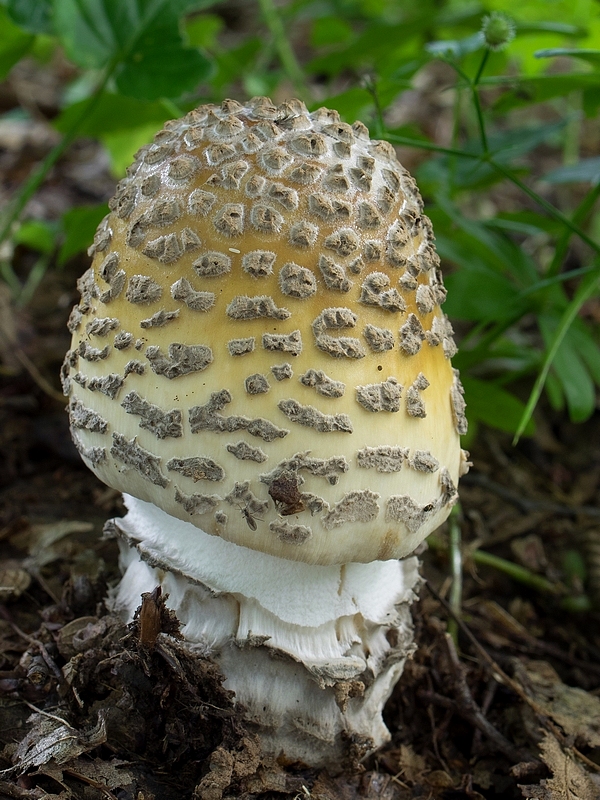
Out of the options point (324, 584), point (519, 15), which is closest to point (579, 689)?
point (324, 584)

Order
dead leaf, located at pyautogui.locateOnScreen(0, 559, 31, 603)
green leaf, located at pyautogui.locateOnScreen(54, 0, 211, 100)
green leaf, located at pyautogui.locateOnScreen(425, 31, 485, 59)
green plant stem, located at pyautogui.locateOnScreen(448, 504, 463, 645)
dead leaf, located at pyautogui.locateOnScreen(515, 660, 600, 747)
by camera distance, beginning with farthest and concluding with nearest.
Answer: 1. green leaf, located at pyautogui.locateOnScreen(54, 0, 211, 100)
2. green plant stem, located at pyautogui.locateOnScreen(448, 504, 463, 645)
3. green leaf, located at pyautogui.locateOnScreen(425, 31, 485, 59)
4. dead leaf, located at pyautogui.locateOnScreen(0, 559, 31, 603)
5. dead leaf, located at pyautogui.locateOnScreen(515, 660, 600, 747)

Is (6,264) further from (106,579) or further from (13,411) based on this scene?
(106,579)

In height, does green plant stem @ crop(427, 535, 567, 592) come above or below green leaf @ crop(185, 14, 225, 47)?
below

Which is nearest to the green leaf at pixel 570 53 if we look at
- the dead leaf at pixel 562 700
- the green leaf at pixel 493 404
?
the green leaf at pixel 493 404

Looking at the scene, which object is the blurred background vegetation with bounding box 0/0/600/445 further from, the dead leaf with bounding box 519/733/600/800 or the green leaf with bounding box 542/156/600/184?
the dead leaf with bounding box 519/733/600/800

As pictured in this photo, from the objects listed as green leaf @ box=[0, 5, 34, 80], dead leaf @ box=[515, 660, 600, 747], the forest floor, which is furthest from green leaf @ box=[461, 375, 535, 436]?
green leaf @ box=[0, 5, 34, 80]

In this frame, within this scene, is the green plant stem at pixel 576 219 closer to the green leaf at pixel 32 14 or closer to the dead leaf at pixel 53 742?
the green leaf at pixel 32 14

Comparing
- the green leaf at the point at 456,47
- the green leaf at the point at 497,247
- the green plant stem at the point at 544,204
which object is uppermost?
the green leaf at the point at 456,47

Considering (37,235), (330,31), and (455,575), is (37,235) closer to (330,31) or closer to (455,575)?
(330,31)
